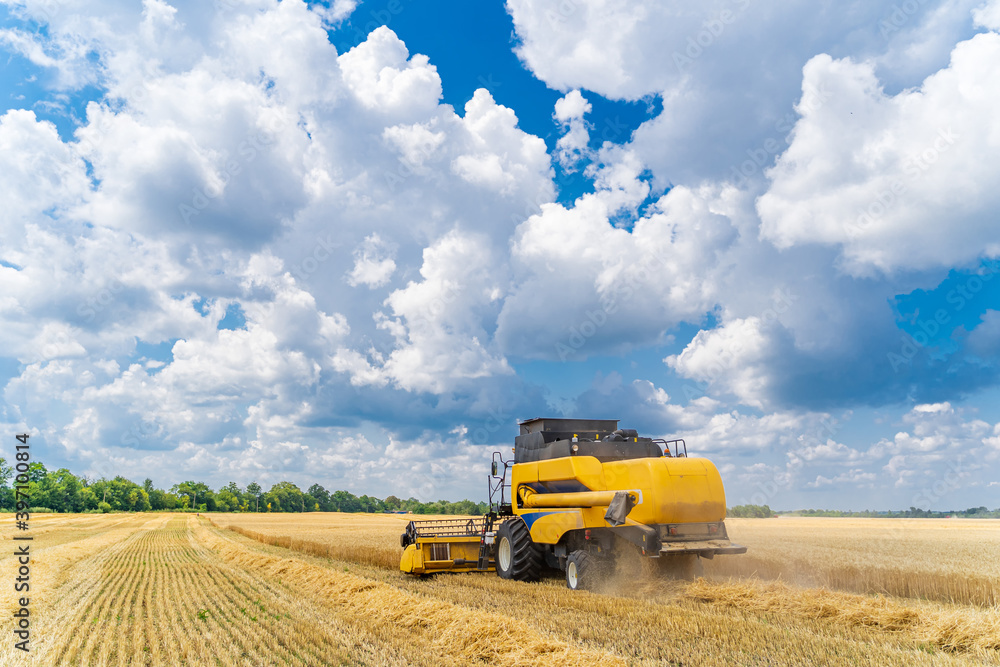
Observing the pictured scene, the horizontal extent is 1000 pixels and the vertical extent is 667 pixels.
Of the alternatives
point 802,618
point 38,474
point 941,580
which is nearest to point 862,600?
point 802,618

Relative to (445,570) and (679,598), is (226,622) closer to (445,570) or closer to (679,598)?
(445,570)

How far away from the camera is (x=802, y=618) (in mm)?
8477

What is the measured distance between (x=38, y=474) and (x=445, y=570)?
135465 millimetres

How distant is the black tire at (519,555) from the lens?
13.2 meters

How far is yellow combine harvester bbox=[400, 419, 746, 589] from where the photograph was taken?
11133 mm

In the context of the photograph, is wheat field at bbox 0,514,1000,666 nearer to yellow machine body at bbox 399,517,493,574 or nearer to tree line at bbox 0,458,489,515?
yellow machine body at bbox 399,517,493,574

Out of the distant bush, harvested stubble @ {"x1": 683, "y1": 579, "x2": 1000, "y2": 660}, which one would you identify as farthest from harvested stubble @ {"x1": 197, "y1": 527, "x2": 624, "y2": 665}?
the distant bush

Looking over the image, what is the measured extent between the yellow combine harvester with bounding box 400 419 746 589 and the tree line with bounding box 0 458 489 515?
8310 cm

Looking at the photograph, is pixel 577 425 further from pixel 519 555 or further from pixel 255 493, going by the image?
pixel 255 493

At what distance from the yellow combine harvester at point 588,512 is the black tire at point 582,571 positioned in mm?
18

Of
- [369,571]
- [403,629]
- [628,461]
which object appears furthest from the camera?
[369,571]

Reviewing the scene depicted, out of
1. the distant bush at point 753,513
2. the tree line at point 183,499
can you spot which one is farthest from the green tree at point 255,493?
the distant bush at point 753,513

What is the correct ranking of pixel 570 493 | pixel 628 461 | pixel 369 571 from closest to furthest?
pixel 628 461, pixel 570 493, pixel 369 571

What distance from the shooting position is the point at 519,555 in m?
13.3
